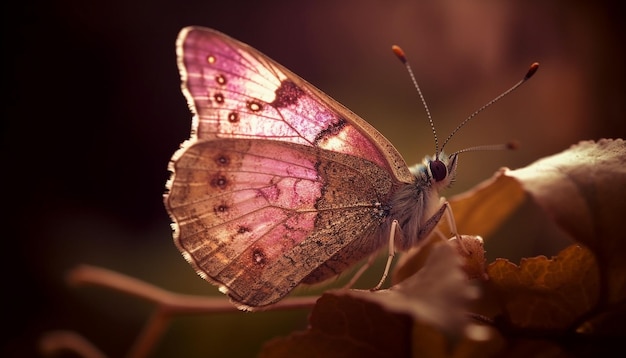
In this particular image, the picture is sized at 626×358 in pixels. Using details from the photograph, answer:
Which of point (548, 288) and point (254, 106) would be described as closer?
point (548, 288)

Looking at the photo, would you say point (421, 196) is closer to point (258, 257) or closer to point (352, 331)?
point (258, 257)

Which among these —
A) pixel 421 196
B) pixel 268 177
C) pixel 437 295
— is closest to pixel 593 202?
pixel 437 295

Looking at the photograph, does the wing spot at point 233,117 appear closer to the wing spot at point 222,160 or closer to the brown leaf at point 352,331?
the wing spot at point 222,160

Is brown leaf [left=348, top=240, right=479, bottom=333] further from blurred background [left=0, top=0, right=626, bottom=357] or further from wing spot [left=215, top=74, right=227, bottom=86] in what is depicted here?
blurred background [left=0, top=0, right=626, bottom=357]

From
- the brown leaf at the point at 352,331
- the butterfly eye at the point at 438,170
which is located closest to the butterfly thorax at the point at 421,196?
the butterfly eye at the point at 438,170

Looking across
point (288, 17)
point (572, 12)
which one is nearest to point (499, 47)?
point (572, 12)
